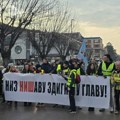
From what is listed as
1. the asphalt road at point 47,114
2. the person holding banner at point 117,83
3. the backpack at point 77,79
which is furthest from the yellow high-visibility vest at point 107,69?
the asphalt road at point 47,114

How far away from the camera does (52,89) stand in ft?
50.0

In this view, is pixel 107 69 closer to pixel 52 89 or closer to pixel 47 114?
pixel 52 89

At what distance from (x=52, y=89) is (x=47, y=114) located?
203 cm

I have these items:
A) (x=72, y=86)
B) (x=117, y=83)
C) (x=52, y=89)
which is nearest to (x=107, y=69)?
(x=117, y=83)

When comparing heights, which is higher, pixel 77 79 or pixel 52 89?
pixel 77 79

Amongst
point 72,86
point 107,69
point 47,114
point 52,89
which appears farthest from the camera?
point 52,89

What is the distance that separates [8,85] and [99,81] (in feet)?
13.0

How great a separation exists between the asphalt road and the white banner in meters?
0.35

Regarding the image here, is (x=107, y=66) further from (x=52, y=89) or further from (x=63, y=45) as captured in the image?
(x=63, y=45)

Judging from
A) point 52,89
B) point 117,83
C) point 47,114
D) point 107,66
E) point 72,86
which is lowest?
point 47,114

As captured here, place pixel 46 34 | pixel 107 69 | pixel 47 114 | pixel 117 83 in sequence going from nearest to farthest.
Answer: pixel 47 114 < pixel 117 83 < pixel 107 69 < pixel 46 34

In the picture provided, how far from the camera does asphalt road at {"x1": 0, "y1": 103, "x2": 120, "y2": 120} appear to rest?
493 inches

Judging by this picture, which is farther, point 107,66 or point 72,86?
point 107,66

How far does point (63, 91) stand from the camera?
15016 mm
